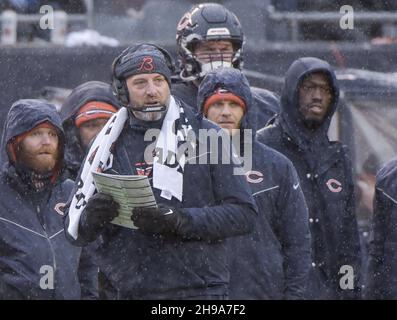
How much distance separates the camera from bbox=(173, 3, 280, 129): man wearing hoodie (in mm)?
7695

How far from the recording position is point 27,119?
24.3 ft

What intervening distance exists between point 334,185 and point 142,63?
1.62 m

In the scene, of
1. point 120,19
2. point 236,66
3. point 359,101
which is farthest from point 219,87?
point 120,19

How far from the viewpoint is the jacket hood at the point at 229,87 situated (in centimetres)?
712

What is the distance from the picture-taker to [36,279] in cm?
711

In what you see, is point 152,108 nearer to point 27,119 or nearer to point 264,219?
point 264,219

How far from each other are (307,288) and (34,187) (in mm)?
1439

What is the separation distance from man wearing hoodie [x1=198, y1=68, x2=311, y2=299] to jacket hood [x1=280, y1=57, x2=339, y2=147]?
18.4 inches

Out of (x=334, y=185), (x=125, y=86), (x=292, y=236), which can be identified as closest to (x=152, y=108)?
(x=125, y=86)

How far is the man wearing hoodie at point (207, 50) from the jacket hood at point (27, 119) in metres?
0.65

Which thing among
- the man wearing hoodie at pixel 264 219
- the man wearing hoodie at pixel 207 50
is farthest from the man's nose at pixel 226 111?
the man wearing hoodie at pixel 207 50

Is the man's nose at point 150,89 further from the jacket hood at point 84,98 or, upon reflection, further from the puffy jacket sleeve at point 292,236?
the jacket hood at point 84,98

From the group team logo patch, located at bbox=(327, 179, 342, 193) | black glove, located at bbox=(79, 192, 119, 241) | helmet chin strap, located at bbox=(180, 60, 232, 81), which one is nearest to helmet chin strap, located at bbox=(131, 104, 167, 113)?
black glove, located at bbox=(79, 192, 119, 241)

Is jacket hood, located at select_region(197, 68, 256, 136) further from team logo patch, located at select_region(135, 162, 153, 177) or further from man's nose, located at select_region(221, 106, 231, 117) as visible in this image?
team logo patch, located at select_region(135, 162, 153, 177)
